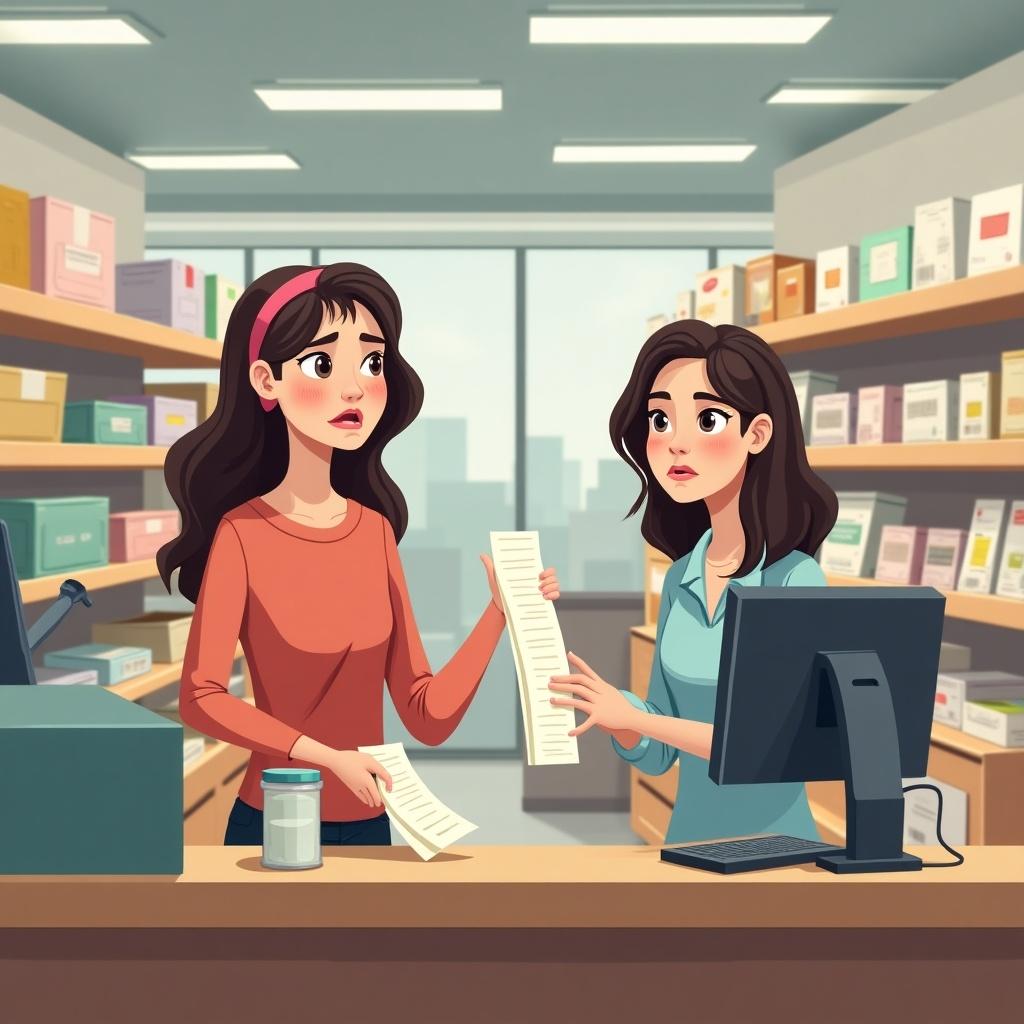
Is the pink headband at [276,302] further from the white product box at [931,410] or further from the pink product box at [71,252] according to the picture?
the white product box at [931,410]

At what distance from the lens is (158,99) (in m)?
4.66

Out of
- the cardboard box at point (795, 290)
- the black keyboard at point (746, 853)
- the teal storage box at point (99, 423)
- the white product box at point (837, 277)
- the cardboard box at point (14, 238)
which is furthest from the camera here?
the cardboard box at point (795, 290)

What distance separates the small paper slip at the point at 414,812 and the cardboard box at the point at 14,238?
7.45ft

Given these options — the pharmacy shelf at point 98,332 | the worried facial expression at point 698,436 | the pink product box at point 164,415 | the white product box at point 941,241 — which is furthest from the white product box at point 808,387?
the worried facial expression at point 698,436

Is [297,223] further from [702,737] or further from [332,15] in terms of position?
[702,737]

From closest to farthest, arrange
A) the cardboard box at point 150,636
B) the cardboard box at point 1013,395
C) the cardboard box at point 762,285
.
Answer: the cardboard box at point 1013,395
the cardboard box at point 150,636
the cardboard box at point 762,285

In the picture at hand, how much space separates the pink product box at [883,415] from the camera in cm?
379

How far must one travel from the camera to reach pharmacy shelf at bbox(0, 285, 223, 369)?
3.29 meters

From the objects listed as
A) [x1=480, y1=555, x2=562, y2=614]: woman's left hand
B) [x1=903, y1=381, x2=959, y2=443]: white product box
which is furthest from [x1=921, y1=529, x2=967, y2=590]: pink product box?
[x1=480, y1=555, x2=562, y2=614]: woman's left hand

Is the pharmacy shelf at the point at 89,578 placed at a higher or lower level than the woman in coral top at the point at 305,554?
lower

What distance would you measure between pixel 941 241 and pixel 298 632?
263 cm

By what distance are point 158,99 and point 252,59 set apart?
0.68 m

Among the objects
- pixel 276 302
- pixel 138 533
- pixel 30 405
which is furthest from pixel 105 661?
pixel 276 302

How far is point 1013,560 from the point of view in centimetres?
324
